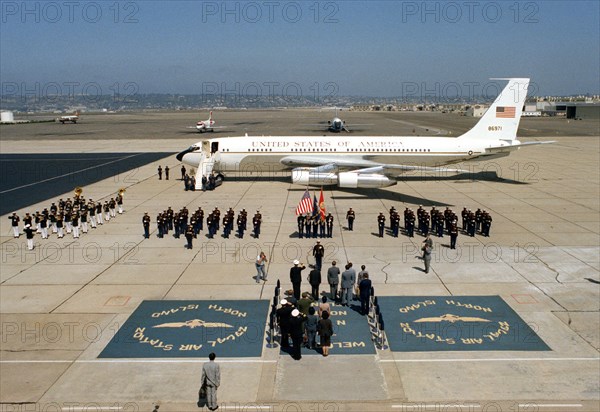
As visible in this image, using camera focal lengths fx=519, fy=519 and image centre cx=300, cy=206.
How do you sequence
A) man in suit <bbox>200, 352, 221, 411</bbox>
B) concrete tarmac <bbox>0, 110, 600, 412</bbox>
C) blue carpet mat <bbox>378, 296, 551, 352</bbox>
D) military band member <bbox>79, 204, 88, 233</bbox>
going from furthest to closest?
military band member <bbox>79, 204, 88, 233</bbox> → blue carpet mat <bbox>378, 296, 551, 352</bbox> → concrete tarmac <bbox>0, 110, 600, 412</bbox> → man in suit <bbox>200, 352, 221, 411</bbox>

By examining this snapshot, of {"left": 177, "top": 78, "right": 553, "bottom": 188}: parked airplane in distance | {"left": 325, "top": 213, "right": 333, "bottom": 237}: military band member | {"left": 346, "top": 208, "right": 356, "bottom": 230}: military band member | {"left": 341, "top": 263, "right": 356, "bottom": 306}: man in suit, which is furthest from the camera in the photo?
{"left": 177, "top": 78, "right": 553, "bottom": 188}: parked airplane in distance

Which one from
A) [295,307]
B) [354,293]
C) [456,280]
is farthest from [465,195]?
[295,307]

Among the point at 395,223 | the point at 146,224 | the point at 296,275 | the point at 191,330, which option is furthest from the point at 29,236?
the point at 395,223

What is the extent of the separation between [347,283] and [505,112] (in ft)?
93.5

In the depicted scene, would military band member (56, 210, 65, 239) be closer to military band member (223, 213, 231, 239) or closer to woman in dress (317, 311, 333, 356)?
military band member (223, 213, 231, 239)

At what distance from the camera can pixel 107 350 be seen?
553 inches

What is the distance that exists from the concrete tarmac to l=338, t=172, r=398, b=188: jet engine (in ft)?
3.78

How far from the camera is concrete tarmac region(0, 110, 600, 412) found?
466 inches

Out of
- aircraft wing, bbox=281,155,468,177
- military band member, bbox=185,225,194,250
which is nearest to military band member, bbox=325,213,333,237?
military band member, bbox=185,225,194,250

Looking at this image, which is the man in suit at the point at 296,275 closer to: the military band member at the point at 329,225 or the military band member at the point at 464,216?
the military band member at the point at 329,225

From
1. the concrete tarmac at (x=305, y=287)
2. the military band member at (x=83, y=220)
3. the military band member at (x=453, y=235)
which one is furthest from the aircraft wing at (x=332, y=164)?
the military band member at (x=83, y=220)

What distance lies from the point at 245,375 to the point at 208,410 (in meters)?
1.65

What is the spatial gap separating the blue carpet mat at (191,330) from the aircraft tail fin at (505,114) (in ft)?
95.6

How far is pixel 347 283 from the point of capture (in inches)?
662
